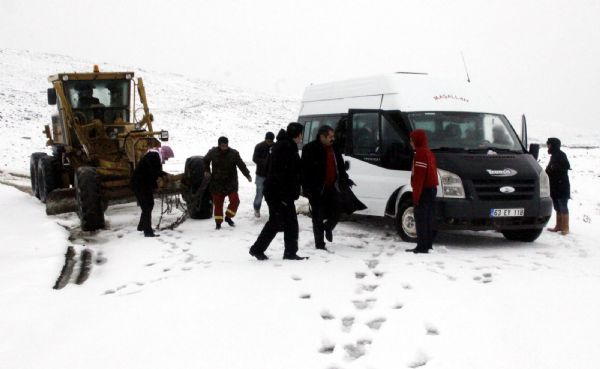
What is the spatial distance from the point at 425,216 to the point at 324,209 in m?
1.39

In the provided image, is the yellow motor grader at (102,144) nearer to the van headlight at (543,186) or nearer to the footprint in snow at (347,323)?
the van headlight at (543,186)

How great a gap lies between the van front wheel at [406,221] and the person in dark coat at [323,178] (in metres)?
1.03

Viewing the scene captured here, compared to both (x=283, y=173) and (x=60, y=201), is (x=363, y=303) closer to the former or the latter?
(x=283, y=173)

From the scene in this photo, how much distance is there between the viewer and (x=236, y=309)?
5.32 meters

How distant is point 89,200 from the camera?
31.8 feet

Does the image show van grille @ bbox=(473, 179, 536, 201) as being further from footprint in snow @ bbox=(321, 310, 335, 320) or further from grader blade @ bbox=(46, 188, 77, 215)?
grader blade @ bbox=(46, 188, 77, 215)

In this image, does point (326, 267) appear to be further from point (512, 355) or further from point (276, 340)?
point (512, 355)

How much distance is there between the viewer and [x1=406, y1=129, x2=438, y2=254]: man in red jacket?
7.18 metres

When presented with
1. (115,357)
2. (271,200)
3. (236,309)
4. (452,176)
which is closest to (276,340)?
(236,309)

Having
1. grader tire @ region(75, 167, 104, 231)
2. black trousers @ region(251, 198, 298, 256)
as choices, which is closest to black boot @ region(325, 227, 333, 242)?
black trousers @ region(251, 198, 298, 256)

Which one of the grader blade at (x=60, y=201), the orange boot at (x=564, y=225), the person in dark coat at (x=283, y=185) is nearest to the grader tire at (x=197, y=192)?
the grader blade at (x=60, y=201)

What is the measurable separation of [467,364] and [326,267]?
2746mm

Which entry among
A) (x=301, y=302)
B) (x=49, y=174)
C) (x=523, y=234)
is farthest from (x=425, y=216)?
(x=49, y=174)

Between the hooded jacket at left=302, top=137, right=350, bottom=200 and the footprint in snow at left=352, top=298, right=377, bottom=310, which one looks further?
the hooded jacket at left=302, top=137, right=350, bottom=200
